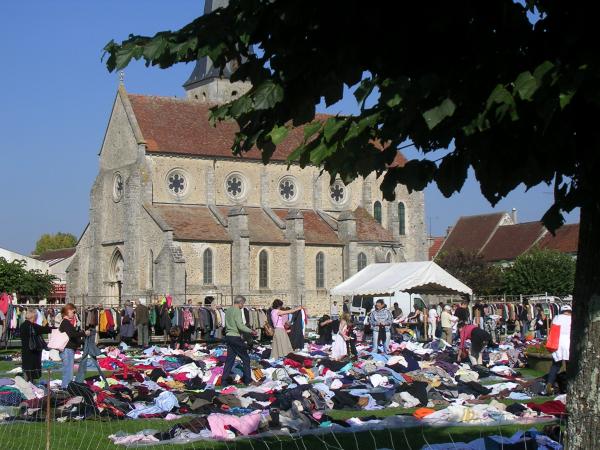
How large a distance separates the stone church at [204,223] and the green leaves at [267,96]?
46465 mm

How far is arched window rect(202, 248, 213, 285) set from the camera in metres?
53.8

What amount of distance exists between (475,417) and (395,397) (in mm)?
2464

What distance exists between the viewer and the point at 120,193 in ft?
189

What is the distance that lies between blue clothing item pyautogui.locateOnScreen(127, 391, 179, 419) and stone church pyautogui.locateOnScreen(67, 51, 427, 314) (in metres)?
37.0

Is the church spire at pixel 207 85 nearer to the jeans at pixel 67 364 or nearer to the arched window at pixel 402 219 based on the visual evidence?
the arched window at pixel 402 219

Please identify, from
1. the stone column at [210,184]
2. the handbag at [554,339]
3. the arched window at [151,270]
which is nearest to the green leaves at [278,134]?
the handbag at [554,339]

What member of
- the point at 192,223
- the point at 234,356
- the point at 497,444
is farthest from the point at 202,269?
the point at 497,444

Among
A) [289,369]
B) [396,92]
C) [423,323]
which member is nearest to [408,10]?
[396,92]

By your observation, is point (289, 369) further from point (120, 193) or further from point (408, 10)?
point (120, 193)

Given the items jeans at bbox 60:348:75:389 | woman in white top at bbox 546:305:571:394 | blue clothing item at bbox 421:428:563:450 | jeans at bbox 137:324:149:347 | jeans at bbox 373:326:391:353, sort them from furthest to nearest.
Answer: jeans at bbox 137:324:149:347
jeans at bbox 373:326:391:353
jeans at bbox 60:348:75:389
woman in white top at bbox 546:305:571:394
blue clothing item at bbox 421:428:563:450

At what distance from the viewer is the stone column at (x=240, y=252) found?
177 feet

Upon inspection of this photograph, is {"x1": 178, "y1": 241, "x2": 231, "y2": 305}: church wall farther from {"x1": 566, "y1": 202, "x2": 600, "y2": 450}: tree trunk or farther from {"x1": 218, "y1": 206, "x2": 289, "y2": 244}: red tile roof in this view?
{"x1": 566, "y1": 202, "x2": 600, "y2": 450}: tree trunk

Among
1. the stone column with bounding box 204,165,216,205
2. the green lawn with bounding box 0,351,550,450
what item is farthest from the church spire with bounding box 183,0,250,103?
the green lawn with bounding box 0,351,550,450

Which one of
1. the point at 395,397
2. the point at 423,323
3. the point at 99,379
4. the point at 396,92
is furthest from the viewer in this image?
the point at 423,323
